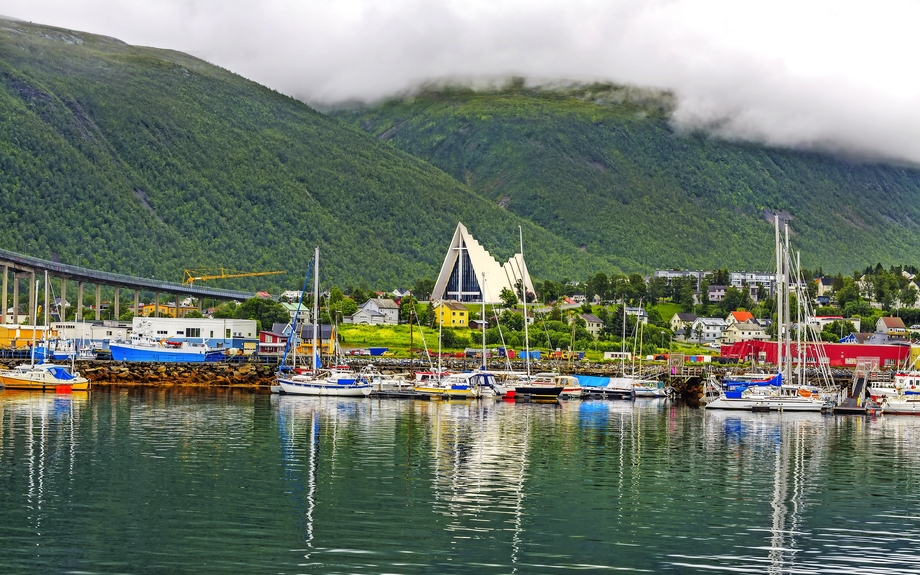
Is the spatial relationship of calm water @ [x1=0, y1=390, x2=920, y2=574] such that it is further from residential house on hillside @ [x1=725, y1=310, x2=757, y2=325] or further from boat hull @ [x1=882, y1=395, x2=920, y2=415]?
residential house on hillside @ [x1=725, y1=310, x2=757, y2=325]

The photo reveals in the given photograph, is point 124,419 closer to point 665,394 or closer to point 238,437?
point 238,437

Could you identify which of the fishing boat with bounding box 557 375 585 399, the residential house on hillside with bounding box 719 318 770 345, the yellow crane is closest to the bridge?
the yellow crane

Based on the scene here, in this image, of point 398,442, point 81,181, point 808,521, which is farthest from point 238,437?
point 81,181

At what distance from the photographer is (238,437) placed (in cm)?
4922

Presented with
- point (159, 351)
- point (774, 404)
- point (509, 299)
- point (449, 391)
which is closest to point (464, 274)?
point (509, 299)

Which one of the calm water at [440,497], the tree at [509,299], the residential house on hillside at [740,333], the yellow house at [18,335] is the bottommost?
the calm water at [440,497]

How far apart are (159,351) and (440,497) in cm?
6826

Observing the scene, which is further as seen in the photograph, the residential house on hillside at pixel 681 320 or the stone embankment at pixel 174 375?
the residential house on hillside at pixel 681 320

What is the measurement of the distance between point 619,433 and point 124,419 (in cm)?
2183

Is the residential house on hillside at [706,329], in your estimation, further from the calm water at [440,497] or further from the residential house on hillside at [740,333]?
the calm water at [440,497]

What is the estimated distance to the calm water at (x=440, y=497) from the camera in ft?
86.5

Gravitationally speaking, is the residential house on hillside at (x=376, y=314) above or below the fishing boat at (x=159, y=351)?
above

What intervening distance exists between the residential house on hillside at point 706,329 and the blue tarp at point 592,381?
50.9 metres

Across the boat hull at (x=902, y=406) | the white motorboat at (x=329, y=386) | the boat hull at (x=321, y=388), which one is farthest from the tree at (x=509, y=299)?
the boat hull at (x=902, y=406)
